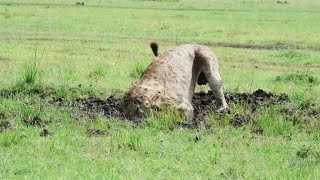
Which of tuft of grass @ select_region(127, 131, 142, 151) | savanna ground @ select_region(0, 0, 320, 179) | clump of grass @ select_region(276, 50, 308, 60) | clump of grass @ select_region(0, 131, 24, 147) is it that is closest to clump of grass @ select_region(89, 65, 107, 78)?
savanna ground @ select_region(0, 0, 320, 179)

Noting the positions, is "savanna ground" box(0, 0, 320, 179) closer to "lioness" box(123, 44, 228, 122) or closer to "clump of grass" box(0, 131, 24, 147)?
"clump of grass" box(0, 131, 24, 147)

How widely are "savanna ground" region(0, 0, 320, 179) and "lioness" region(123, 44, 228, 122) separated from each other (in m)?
0.26

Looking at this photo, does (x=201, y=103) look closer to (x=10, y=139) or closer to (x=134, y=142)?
(x=134, y=142)

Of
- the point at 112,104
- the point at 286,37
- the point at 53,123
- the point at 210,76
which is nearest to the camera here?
the point at 53,123

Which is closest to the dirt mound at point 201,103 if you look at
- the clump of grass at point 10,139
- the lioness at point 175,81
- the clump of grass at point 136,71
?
the lioness at point 175,81

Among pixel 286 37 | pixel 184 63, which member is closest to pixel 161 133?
pixel 184 63

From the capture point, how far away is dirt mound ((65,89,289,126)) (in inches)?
365

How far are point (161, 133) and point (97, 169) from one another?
180 centimetres

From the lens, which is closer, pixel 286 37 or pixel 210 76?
pixel 210 76

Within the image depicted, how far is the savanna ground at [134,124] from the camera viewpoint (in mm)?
6684

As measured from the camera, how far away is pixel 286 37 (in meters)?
26.2

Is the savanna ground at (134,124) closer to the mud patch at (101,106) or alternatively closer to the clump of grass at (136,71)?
the clump of grass at (136,71)

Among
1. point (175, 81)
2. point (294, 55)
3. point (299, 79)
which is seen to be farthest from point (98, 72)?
point (294, 55)

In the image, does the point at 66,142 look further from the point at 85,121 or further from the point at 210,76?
the point at 210,76
